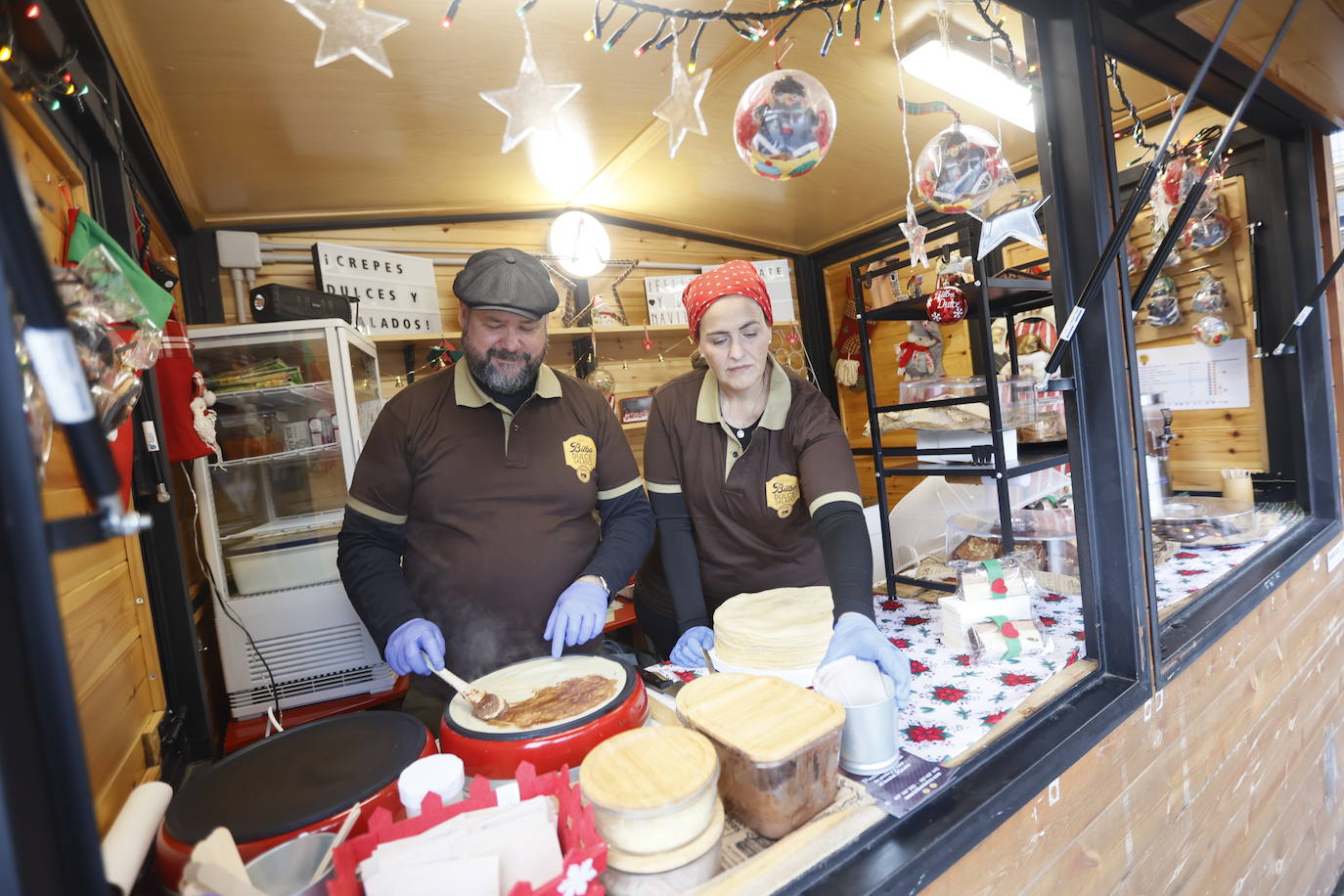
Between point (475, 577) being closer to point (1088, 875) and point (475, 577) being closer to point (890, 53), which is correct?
point (1088, 875)

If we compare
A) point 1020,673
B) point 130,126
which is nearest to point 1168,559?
point 1020,673

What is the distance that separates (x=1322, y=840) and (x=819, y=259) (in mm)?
4003

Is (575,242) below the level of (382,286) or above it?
above

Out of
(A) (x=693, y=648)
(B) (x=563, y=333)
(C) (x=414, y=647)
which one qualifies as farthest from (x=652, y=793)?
(B) (x=563, y=333)

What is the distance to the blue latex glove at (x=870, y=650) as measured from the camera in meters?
1.08

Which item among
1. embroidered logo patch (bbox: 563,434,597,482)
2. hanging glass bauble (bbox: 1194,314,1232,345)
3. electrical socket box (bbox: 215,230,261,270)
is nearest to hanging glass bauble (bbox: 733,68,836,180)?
embroidered logo patch (bbox: 563,434,597,482)

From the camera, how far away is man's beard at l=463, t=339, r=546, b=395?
1.79 m

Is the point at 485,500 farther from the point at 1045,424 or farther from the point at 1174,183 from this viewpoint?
the point at 1174,183

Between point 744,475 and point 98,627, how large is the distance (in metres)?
1.39

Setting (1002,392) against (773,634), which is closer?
(773,634)

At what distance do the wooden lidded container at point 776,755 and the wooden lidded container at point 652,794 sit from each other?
0.04 meters

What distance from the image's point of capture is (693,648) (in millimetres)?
1359

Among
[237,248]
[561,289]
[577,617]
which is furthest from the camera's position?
[561,289]

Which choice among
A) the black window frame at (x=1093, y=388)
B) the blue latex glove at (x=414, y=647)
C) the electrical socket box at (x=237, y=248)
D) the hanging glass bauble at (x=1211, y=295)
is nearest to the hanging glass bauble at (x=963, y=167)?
the black window frame at (x=1093, y=388)
